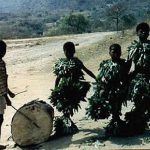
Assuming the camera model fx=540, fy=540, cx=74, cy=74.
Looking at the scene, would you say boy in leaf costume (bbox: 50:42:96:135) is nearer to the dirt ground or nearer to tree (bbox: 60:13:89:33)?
the dirt ground

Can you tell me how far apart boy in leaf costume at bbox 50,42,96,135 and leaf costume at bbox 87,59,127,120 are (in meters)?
0.48

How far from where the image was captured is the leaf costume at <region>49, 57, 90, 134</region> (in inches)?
367

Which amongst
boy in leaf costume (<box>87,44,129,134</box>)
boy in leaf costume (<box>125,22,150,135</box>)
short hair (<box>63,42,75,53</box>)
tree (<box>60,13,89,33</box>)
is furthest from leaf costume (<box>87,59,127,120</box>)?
tree (<box>60,13,89,33</box>)

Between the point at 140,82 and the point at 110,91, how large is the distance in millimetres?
565

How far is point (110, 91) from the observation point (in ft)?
29.1

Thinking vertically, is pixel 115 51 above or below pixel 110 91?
above

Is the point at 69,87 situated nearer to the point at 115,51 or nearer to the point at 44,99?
the point at 115,51

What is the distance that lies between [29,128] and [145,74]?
2.20m

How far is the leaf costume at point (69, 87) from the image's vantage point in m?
9.32

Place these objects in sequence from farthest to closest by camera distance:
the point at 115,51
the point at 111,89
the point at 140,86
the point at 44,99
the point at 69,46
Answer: the point at 44,99, the point at 69,46, the point at 111,89, the point at 115,51, the point at 140,86

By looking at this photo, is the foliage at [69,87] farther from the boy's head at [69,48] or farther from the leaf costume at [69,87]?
the boy's head at [69,48]

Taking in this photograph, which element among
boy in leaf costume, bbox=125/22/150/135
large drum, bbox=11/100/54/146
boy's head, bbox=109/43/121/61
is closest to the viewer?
boy in leaf costume, bbox=125/22/150/135

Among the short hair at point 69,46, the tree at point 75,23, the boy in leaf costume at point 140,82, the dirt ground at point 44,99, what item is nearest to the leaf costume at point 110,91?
the boy in leaf costume at point 140,82

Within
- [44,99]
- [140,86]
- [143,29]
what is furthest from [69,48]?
[44,99]
